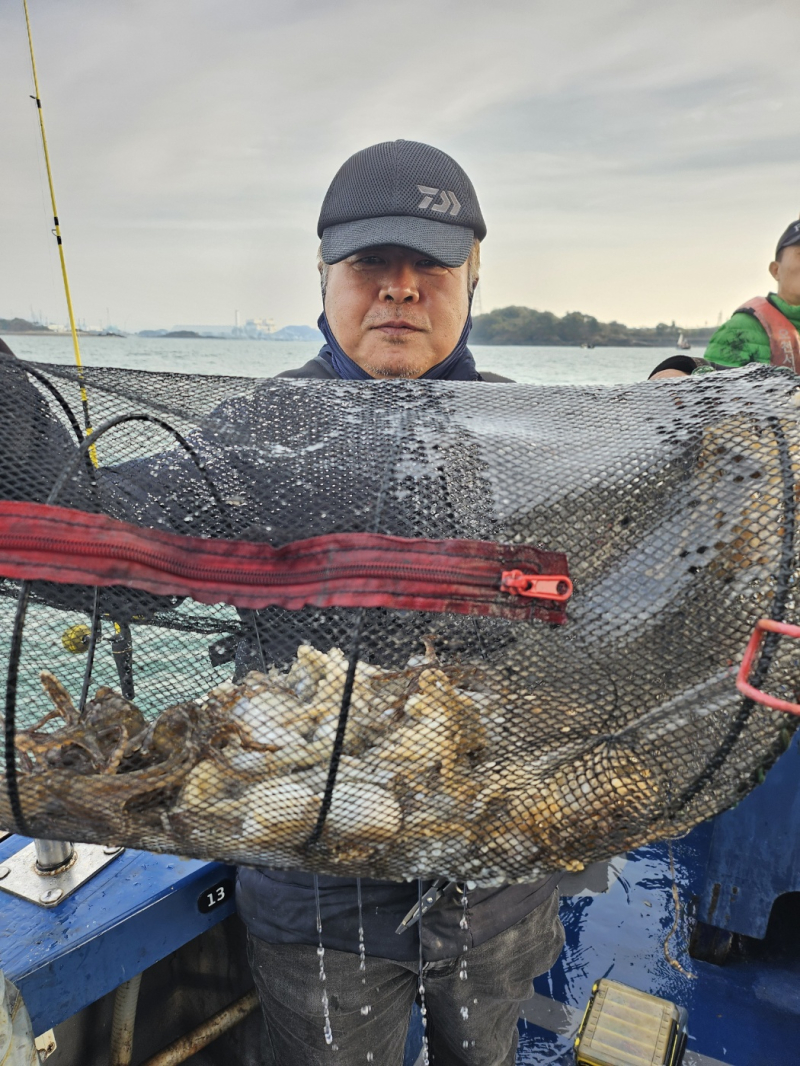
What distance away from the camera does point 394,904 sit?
1.86m

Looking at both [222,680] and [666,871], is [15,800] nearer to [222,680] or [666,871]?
[222,680]

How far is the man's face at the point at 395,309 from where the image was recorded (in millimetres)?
2238

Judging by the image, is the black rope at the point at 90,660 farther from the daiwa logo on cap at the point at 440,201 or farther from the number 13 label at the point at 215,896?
the daiwa logo on cap at the point at 440,201

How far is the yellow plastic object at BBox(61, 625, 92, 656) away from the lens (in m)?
→ 1.60

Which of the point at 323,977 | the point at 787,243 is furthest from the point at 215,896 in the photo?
the point at 787,243

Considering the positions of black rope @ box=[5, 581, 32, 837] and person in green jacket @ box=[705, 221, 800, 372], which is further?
person in green jacket @ box=[705, 221, 800, 372]

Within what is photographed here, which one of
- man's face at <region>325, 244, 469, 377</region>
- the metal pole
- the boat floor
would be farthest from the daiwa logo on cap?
the boat floor

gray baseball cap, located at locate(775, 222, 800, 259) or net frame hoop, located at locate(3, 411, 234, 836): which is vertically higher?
gray baseball cap, located at locate(775, 222, 800, 259)

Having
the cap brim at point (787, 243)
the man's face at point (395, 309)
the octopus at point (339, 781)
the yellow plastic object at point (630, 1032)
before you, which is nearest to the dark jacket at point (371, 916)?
the octopus at point (339, 781)

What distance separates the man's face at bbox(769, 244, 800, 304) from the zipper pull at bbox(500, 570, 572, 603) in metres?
3.27

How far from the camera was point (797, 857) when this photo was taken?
9.57 feet

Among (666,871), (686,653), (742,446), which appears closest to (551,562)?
(686,653)

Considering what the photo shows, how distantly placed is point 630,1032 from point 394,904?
1287mm

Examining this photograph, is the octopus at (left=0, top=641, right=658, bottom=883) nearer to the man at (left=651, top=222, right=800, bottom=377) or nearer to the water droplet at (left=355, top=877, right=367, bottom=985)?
the water droplet at (left=355, top=877, right=367, bottom=985)
